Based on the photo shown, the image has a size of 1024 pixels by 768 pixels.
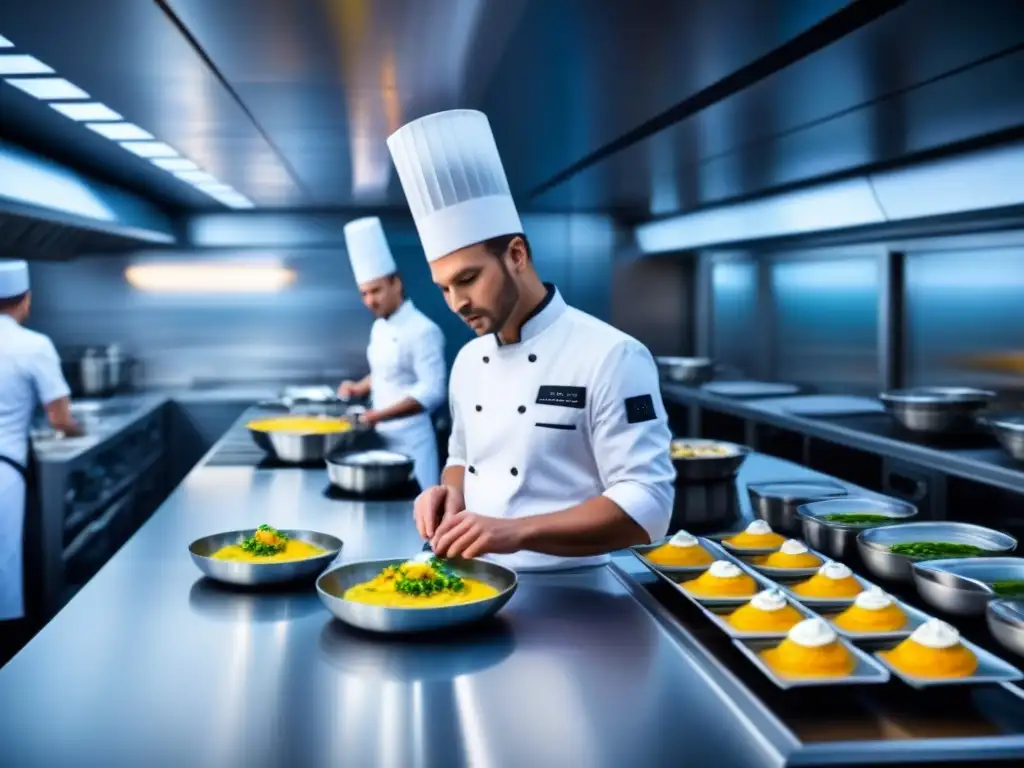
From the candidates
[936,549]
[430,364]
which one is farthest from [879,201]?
[936,549]

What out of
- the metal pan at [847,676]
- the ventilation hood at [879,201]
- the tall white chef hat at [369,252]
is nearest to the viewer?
the metal pan at [847,676]

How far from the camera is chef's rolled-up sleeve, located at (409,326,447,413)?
190 inches

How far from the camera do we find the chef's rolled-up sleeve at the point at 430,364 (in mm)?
4836

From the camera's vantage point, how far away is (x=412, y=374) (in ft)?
16.7

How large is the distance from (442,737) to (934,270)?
11.5 feet

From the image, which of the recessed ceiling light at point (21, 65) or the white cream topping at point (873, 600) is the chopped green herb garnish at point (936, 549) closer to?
the white cream topping at point (873, 600)

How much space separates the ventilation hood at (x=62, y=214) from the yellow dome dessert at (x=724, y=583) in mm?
2790

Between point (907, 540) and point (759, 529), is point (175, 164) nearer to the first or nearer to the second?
point (759, 529)

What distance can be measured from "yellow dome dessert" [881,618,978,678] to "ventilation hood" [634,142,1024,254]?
2185 millimetres

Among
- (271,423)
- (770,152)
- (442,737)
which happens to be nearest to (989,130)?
(770,152)

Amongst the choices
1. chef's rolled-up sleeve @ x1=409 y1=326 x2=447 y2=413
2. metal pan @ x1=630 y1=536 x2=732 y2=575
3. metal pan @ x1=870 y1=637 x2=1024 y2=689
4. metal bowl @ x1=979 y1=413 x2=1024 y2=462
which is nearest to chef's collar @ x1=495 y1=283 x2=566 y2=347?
metal pan @ x1=630 y1=536 x2=732 y2=575

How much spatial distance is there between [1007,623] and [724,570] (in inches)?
17.4

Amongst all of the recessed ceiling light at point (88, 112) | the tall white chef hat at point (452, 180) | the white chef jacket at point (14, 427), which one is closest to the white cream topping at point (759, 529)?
the tall white chef hat at point (452, 180)

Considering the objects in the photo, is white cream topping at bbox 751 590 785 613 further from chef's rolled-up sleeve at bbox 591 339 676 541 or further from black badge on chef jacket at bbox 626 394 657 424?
black badge on chef jacket at bbox 626 394 657 424
